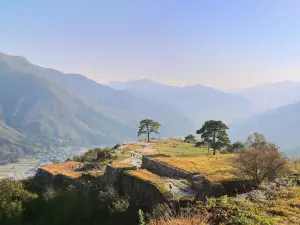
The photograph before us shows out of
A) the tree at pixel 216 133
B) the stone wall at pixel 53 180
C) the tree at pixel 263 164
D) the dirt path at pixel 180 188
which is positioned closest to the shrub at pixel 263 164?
the tree at pixel 263 164

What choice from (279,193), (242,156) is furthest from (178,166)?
(279,193)

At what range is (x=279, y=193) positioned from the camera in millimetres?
17656

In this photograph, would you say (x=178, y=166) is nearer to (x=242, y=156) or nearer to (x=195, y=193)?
(x=195, y=193)

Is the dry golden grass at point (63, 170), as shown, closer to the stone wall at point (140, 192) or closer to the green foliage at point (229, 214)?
the stone wall at point (140, 192)

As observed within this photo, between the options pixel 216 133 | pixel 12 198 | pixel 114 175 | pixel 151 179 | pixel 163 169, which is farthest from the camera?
pixel 216 133

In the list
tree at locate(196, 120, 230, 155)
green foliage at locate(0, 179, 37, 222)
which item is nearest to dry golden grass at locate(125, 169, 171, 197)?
green foliage at locate(0, 179, 37, 222)

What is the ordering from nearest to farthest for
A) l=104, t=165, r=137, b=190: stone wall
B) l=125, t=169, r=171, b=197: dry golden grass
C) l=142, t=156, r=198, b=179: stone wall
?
1. l=125, t=169, r=171, b=197: dry golden grass
2. l=142, t=156, r=198, b=179: stone wall
3. l=104, t=165, r=137, b=190: stone wall

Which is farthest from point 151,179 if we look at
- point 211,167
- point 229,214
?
point 229,214

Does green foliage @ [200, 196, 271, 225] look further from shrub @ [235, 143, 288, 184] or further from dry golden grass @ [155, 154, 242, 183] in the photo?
dry golden grass @ [155, 154, 242, 183]

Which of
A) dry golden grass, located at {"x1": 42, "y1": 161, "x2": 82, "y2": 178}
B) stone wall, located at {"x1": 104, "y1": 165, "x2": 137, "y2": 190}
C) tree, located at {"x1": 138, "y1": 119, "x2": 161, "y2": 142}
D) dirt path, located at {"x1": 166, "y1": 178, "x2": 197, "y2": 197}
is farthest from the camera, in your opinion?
tree, located at {"x1": 138, "y1": 119, "x2": 161, "y2": 142}

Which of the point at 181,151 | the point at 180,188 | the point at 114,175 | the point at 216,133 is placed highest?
→ the point at 216,133

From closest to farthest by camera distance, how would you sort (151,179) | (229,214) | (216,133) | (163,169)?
(229,214) < (151,179) < (163,169) < (216,133)

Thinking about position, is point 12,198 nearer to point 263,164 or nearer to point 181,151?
point 181,151

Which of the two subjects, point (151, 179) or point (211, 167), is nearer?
point (151, 179)
